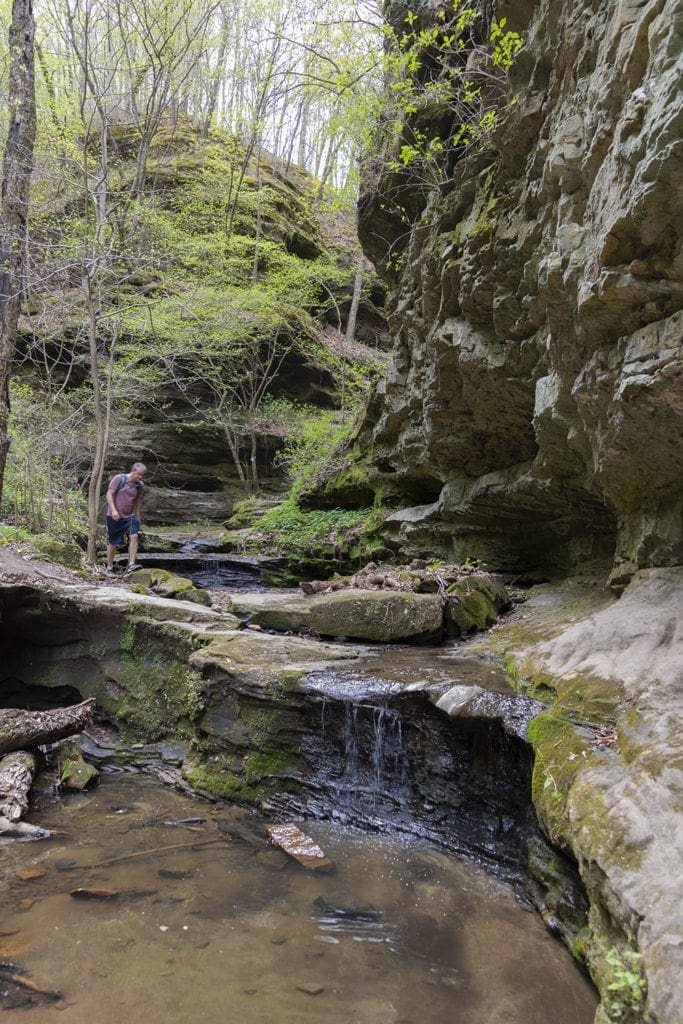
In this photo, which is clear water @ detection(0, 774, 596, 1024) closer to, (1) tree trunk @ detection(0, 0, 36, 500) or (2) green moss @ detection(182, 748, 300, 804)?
(2) green moss @ detection(182, 748, 300, 804)

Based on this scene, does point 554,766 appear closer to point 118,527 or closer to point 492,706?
point 492,706

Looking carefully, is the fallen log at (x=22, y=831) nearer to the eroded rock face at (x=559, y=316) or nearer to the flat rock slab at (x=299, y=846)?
the flat rock slab at (x=299, y=846)

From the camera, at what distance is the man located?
9750 mm

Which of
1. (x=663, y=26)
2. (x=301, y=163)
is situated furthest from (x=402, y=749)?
(x=301, y=163)

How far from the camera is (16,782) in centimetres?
523

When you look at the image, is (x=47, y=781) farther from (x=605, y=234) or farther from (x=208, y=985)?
(x=605, y=234)

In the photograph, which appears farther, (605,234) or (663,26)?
(605,234)

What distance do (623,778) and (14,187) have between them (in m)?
10.9

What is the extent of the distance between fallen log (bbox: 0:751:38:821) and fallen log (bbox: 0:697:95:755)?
102 millimetres

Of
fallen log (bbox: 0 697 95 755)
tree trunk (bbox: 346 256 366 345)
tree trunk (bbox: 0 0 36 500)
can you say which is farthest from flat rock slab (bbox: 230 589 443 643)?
tree trunk (bbox: 346 256 366 345)

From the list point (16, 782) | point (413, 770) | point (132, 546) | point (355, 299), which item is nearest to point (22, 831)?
point (16, 782)

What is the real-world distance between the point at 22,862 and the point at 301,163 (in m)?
34.0

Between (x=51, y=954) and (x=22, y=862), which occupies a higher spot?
(x=51, y=954)

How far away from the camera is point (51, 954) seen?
3.12 m
